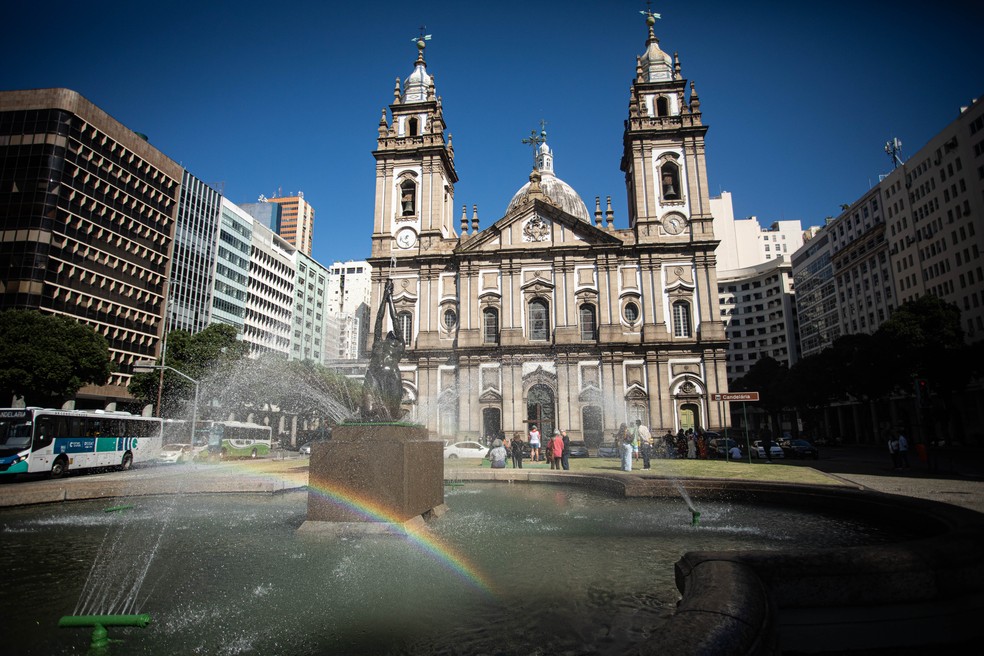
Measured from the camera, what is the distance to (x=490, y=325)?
125 feet

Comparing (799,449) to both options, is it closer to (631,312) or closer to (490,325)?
(631,312)

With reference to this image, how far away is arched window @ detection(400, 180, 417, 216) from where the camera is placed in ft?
134

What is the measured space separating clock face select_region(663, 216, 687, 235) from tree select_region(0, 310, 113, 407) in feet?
119

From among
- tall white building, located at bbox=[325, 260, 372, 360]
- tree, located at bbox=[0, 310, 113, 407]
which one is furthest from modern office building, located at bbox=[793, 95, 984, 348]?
tall white building, located at bbox=[325, 260, 372, 360]

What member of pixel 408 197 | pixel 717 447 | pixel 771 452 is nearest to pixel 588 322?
pixel 717 447

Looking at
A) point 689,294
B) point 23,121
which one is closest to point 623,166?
point 689,294

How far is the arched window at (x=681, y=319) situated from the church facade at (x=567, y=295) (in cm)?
9

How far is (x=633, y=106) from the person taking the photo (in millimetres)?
40219

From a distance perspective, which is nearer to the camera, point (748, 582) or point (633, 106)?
point (748, 582)

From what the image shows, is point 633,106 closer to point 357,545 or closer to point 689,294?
point 689,294

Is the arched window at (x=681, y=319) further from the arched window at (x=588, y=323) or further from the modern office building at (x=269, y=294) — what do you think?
the modern office building at (x=269, y=294)

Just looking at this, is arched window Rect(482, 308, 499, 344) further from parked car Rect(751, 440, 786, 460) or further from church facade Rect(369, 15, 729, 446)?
parked car Rect(751, 440, 786, 460)

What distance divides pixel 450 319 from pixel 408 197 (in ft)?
32.5

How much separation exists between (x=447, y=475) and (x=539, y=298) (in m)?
23.4
